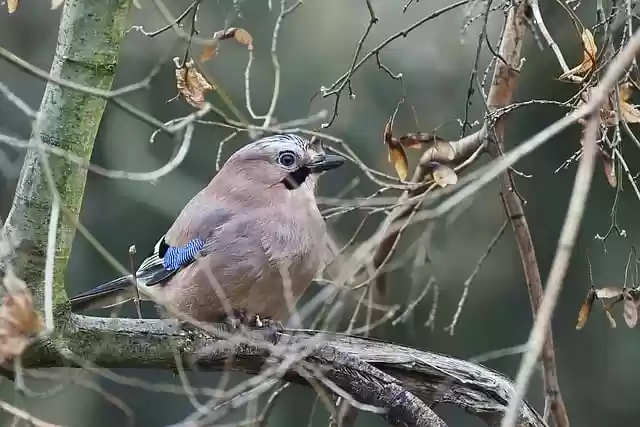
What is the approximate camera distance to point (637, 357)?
4.17m

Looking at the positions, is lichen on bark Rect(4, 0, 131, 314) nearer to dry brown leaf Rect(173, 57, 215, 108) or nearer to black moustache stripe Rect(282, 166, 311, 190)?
dry brown leaf Rect(173, 57, 215, 108)

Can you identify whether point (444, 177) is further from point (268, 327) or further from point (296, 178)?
point (296, 178)

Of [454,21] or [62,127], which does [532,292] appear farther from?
[454,21]

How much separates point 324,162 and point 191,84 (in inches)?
19.4

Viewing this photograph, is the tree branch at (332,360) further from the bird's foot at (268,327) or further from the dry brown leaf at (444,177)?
the dry brown leaf at (444,177)

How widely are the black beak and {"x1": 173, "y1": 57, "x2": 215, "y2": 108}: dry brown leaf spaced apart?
0.46 metres

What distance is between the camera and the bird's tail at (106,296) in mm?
2484

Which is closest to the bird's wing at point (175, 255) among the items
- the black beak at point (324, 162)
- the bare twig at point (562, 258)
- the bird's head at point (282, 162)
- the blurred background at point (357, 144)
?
the bird's head at point (282, 162)

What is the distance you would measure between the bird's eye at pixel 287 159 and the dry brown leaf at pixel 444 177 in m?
0.67

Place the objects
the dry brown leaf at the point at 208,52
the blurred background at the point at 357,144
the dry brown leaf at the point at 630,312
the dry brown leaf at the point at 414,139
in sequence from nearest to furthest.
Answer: the dry brown leaf at the point at 630,312, the dry brown leaf at the point at 414,139, the dry brown leaf at the point at 208,52, the blurred background at the point at 357,144

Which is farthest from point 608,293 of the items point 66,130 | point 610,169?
point 66,130

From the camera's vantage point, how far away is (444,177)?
Answer: 6.42ft

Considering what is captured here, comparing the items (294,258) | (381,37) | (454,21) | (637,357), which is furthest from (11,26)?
(637,357)

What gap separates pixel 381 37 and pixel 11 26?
1.47 m
